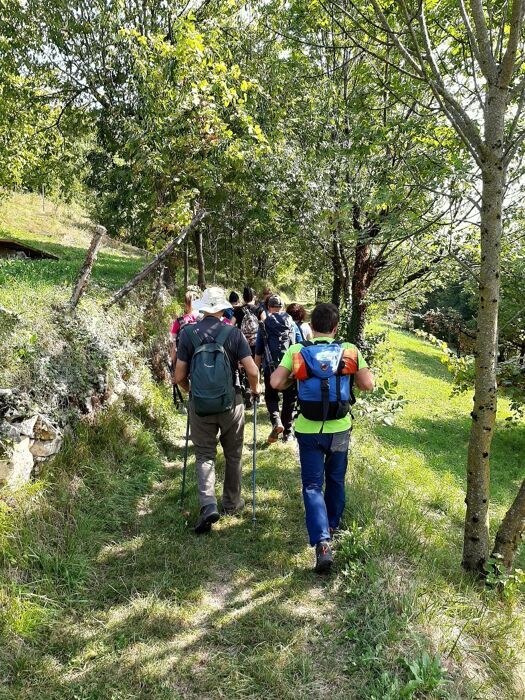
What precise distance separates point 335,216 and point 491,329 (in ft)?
5.60

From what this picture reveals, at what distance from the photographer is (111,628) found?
3080mm

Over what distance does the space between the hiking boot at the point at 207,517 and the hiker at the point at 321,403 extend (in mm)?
906

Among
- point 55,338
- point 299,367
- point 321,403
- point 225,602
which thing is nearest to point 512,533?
point 321,403

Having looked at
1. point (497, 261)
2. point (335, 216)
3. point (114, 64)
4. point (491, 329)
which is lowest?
point (491, 329)

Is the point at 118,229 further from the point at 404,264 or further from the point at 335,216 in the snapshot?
the point at 335,216

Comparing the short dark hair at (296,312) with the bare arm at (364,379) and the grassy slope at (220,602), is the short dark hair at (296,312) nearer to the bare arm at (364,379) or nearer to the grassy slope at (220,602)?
the grassy slope at (220,602)

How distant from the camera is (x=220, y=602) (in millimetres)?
3408

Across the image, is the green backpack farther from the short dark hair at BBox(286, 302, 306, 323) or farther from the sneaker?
the short dark hair at BBox(286, 302, 306, 323)

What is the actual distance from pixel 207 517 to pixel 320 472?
116 cm

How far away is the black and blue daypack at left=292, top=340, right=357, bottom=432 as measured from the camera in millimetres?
3695

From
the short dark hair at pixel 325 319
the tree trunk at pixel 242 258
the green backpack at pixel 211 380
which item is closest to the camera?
the short dark hair at pixel 325 319

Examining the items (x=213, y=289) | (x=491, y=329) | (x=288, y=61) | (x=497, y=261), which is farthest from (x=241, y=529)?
(x=288, y=61)

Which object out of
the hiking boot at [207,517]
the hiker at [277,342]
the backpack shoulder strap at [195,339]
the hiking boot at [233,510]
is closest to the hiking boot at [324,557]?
the hiking boot at [207,517]

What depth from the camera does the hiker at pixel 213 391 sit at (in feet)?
13.8
